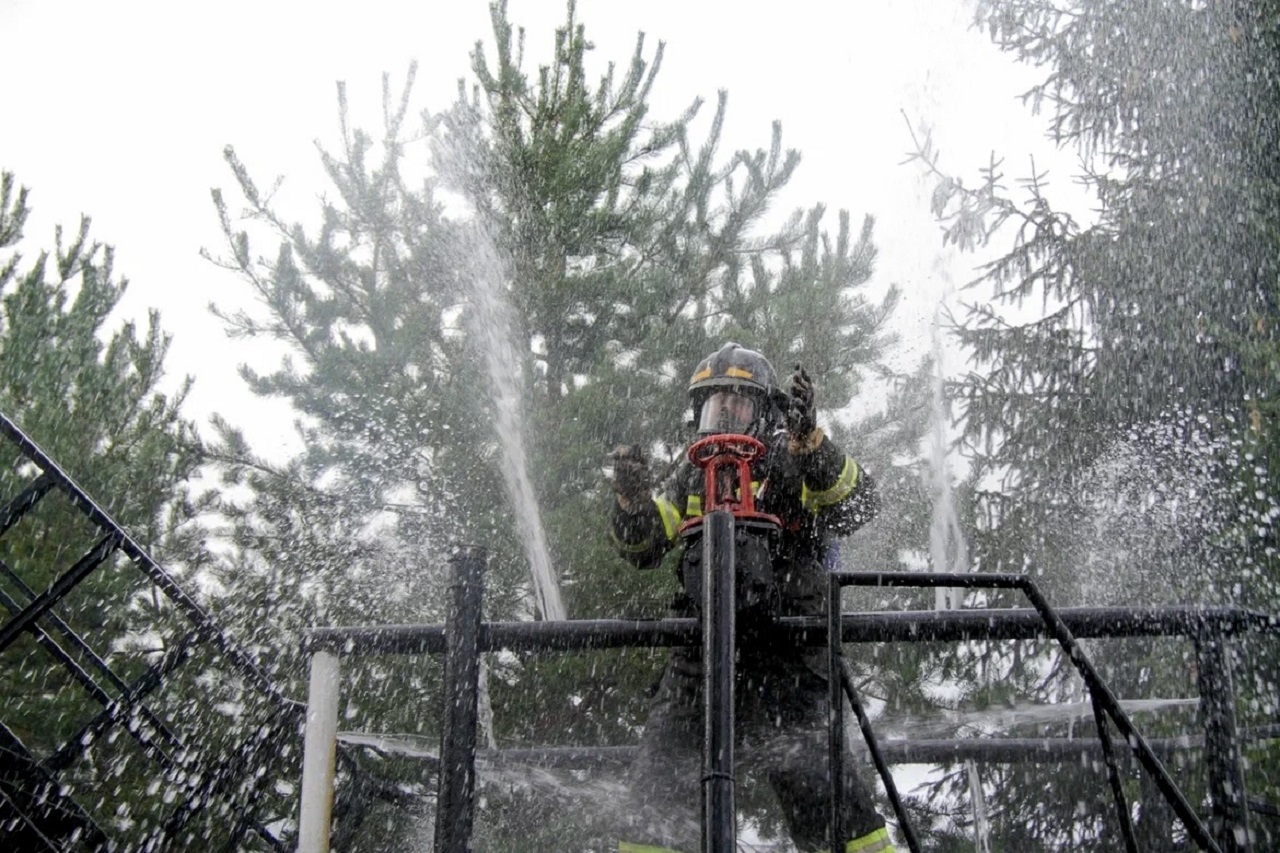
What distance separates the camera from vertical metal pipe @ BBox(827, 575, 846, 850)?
204 cm

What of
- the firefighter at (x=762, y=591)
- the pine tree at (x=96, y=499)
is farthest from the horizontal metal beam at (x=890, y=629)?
the pine tree at (x=96, y=499)

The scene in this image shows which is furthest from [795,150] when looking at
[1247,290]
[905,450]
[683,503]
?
[683,503]

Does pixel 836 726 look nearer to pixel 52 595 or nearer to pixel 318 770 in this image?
pixel 318 770

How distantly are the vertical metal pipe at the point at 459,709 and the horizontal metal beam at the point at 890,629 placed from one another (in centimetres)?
6

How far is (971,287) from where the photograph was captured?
30.0ft

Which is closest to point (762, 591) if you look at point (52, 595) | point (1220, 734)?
point (1220, 734)

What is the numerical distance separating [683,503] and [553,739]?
5.09 meters

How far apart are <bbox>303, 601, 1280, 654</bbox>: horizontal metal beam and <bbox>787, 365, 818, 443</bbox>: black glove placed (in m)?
0.85

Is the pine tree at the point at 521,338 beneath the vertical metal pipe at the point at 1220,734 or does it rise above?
above

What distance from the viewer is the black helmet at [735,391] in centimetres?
385

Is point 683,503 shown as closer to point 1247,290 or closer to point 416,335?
point 1247,290

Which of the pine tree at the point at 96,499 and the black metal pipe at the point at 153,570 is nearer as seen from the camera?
the black metal pipe at the point at 153,570

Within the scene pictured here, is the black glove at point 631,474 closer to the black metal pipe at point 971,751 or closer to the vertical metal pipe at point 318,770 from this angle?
the black metal pipe at point 971,751

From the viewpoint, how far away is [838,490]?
363 cm
